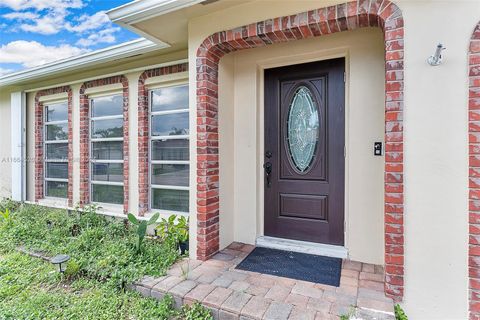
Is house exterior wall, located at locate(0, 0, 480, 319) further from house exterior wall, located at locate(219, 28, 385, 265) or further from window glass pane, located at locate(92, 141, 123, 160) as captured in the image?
window glass pane, located at locate(92, 141, 123, 160)

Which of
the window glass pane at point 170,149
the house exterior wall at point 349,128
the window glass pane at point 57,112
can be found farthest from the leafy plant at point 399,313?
the window glass pane at point 57,112

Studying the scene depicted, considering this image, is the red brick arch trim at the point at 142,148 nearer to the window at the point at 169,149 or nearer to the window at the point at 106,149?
the window at the point at 169,149

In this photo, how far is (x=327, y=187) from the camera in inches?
112

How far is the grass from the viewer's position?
2.09 metres

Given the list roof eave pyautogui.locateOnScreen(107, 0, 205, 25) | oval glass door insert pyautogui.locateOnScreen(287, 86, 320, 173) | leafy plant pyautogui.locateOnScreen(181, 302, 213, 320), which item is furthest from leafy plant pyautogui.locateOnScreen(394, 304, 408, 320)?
roof eave pyautogui.locateOnScreen(107, 0, 205, 25)

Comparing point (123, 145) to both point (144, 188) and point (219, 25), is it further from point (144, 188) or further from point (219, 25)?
point (219, 25)

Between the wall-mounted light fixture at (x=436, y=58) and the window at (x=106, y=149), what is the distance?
4160mm

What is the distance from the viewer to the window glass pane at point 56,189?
4.89m

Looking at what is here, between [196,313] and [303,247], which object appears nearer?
[196,313]

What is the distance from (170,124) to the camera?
3855 millimetres

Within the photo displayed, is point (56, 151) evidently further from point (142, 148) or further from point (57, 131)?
point (142, 148)

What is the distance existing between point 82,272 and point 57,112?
374cm

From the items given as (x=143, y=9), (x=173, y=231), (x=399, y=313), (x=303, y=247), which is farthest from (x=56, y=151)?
(x=399, y=313)

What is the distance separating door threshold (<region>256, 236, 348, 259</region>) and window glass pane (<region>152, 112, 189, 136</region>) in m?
1.93
